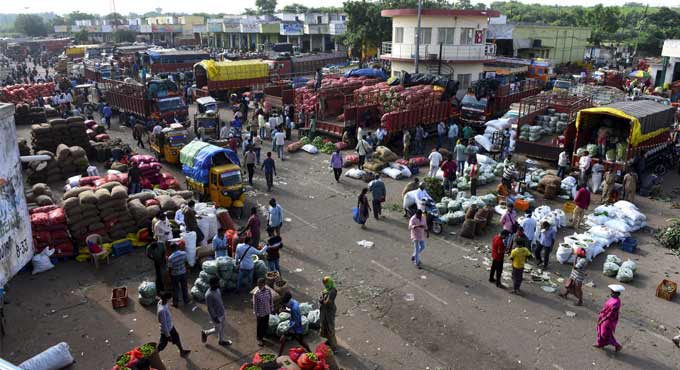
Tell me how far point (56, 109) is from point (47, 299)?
2311 centimetres

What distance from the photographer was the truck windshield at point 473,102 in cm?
2588

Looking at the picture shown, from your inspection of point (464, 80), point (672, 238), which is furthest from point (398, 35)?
point (672, 238)

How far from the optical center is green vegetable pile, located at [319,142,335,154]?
2231 cm

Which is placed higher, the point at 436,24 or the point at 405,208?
the point at 436,24

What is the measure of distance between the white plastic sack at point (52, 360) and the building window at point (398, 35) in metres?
26.6

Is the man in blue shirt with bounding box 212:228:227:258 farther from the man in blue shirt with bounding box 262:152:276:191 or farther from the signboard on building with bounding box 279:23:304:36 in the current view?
the signboard on building with bounding box 279:23:304:36

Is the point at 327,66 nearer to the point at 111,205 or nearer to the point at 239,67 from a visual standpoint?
the point at 239,67

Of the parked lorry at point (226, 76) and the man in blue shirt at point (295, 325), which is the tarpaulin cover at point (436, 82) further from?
the man in blue shirt at point (295, 325)

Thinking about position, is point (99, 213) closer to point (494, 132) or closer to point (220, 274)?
point (220, 274)

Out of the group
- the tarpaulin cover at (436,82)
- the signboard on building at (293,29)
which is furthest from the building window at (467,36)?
the signboard on building at (293,29)

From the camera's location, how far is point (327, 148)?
22469 millimetres

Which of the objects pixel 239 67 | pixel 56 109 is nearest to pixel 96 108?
pixel 56 109

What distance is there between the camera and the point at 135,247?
41.8ft

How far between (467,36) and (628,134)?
45.9 feet
